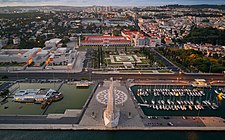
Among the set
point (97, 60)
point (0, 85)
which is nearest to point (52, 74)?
point (0, 85)

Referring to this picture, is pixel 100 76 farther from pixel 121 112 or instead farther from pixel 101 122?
pixel 101 122

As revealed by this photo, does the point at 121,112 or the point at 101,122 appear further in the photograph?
the point at 121,112

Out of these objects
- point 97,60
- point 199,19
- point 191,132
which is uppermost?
point 199,19

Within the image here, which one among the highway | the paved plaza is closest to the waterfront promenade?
the paved plaza

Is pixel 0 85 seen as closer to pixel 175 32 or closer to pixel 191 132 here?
pixel 191 132

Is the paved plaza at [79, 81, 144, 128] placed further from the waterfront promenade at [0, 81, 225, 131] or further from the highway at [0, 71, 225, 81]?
the highway at [0, 71, 225, 81]

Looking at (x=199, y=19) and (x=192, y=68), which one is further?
(x=199, y=19)

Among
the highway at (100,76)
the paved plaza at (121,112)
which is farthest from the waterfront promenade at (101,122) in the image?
the highway at (100,76)

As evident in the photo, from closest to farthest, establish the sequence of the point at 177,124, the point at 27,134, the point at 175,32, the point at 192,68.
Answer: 1. the point at 27,134
2. the point at 177,124
3. the point at 192,68
4. the point at 175,32

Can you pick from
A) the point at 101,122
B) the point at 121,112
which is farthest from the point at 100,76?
Result: the point at 101,122

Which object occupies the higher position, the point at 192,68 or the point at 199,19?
the point at 199,19

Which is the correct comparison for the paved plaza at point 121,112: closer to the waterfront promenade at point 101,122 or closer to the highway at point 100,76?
the waterfront promenade at point 101,122
